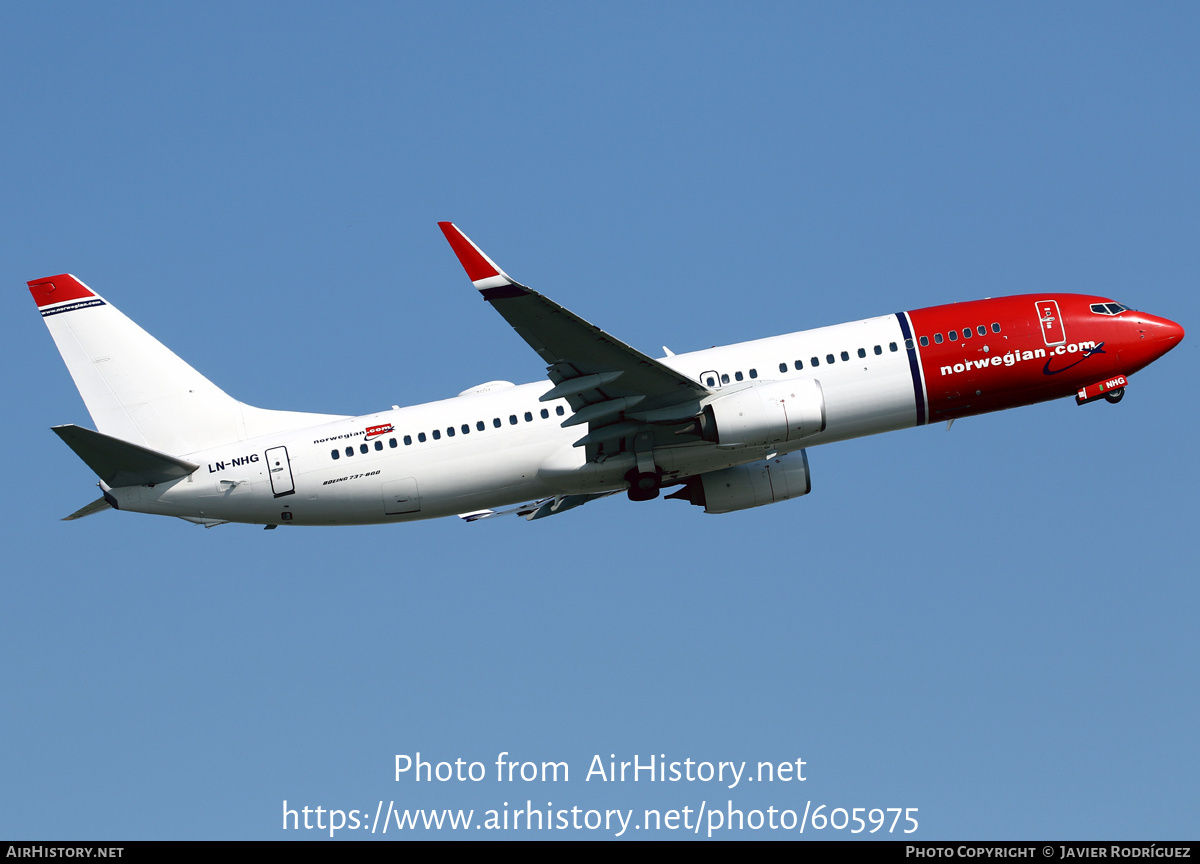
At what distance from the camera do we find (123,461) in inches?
1480

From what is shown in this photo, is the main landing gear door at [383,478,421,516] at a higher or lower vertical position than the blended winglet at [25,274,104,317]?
lower

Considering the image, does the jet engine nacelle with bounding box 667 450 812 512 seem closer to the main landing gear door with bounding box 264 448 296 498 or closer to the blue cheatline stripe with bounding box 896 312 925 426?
the blue cheatline stripe with bounding box 896 312 925 426

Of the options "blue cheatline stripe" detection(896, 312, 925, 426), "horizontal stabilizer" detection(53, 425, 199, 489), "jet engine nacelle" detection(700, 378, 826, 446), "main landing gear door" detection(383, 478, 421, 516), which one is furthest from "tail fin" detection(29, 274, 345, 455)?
"blue cheatline stripe" detection(896, 312, 925, 426)

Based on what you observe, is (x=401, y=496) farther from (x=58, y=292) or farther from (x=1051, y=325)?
(x=1051, y=325)

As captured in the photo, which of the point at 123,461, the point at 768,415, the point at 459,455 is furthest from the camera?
the point at 459,455

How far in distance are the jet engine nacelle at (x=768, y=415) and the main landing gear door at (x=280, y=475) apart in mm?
12906

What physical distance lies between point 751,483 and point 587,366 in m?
8.69

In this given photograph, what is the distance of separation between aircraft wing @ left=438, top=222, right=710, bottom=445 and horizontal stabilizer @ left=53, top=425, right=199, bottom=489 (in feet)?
38.6

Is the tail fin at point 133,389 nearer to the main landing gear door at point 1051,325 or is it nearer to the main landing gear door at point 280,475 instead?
the main landing gear door at point 280,475

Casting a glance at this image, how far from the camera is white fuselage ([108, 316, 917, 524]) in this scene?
38812 mm

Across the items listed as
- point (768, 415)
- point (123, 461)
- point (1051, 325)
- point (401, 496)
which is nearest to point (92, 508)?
point (123, 461)

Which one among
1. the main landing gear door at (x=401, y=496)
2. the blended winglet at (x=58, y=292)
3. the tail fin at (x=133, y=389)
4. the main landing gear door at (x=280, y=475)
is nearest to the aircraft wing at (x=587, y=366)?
the main landing gear door at (x=401, y=496)

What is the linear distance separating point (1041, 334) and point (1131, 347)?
129 inches
